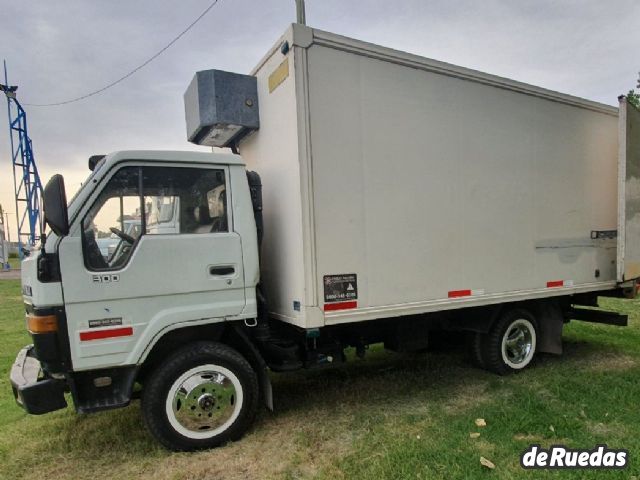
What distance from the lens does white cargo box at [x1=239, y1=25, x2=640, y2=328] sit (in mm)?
3672

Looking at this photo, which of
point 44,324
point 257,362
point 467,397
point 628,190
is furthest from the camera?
point 628,190

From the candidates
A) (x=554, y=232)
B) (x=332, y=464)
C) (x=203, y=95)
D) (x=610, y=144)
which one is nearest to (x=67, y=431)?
(x=332, y=464)

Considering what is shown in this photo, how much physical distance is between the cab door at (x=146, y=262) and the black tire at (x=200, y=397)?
0.86 ft

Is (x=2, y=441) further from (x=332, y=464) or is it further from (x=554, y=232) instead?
(x=554, y=232)

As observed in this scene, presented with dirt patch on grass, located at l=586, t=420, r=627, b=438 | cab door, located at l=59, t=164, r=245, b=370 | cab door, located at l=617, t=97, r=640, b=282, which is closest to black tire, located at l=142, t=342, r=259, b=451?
cab door, located at l=59, t=164, r=245, b=370

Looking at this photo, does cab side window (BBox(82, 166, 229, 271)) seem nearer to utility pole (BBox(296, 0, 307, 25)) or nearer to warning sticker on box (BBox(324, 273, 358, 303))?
warning sticker on box (BBox(324, 273, 358, 303))

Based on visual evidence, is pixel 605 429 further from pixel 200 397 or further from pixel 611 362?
pixel 200 397

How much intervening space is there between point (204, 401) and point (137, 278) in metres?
1.09

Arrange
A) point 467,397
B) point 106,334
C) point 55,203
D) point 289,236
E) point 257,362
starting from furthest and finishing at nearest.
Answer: point 467,397 < point 257,362 < point 289,236 < point 106,334 < point 55,203

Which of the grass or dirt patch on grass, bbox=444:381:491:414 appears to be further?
dirt patch on grass, bbox=444:381:491:414

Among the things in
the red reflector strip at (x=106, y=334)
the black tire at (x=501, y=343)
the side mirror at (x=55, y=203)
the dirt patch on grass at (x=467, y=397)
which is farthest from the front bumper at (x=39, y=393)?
the black tire at (x=501, y=343)

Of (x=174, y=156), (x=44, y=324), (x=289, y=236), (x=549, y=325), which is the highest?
(x=174, y=156)

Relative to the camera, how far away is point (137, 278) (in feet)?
11.0

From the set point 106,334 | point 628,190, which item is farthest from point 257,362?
point 628,190
